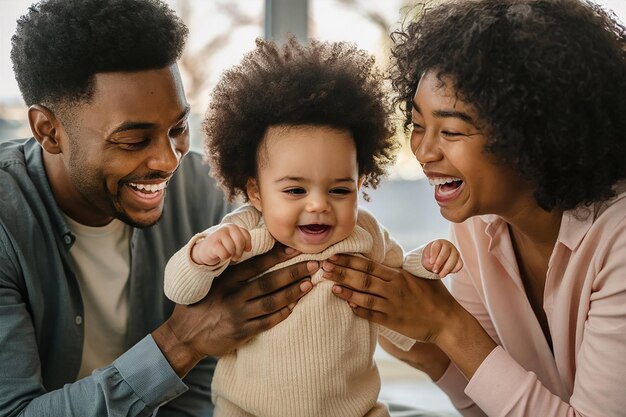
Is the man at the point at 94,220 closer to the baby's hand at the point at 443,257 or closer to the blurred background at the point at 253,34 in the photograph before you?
the baby's hand at the point at 443,257

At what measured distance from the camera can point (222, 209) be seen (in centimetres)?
→ 221

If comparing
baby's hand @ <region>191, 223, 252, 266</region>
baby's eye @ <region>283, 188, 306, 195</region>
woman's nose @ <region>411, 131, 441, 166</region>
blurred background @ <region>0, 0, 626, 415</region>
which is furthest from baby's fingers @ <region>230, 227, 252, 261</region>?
blurred background @ <region>0, 0, 626, 415</region>

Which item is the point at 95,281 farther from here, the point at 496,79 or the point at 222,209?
the point at 496,79

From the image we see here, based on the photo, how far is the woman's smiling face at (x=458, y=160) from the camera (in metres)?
1.63

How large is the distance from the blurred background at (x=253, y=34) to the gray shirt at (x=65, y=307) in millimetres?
488

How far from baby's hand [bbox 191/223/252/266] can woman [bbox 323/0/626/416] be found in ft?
0.76

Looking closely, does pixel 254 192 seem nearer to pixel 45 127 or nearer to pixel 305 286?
pixel 305 286

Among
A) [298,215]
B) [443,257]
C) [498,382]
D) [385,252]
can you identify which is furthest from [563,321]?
[298,215]

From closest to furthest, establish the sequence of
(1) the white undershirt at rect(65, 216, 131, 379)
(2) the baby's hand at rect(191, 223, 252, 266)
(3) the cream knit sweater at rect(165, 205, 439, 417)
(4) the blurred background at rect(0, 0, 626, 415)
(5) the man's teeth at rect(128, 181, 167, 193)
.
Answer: (2) the baby's hand at rect(191, 223, 252, 266), (3) the cream knit sweater at rect(165, 205, 439, 417), (5) the man's teeth at rect(128, 181, 167, 193), (1) the white undershirt at rect(65, 216, 131, 379), (4) the blurred background at rect(0, 0, 626, 415)

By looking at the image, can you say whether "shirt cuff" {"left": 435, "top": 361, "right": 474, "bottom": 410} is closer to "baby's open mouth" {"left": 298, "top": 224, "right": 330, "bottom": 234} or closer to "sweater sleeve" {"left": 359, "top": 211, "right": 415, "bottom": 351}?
"sweater sleeve" {"left": 359, "top": 211, "right": 415, "bottom": 351}

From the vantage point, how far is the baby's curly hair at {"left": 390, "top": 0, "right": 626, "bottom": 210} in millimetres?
1586

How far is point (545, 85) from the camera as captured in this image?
158cm

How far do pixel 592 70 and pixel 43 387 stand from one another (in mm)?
1465

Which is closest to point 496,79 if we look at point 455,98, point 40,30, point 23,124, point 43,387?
point 455,98
